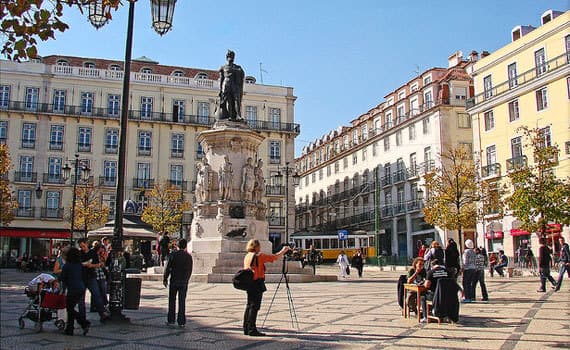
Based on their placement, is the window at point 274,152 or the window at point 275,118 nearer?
the window at point 274,152

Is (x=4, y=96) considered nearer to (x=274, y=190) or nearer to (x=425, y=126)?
(x=274, y=190)

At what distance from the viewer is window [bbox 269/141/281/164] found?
5553 cm

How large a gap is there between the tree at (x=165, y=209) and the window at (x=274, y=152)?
37.6ft

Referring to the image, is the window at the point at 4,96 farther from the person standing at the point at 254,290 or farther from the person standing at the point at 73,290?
the person standing at the point at 254,290

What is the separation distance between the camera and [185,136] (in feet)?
177

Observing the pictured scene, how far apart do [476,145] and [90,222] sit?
29.4m

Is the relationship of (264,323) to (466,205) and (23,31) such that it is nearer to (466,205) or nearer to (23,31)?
(23,31)

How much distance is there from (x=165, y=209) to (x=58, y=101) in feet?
49.9

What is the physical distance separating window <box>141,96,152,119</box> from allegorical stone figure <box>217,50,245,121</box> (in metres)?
32.2

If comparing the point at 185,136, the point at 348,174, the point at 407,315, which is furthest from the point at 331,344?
the point at 348,174

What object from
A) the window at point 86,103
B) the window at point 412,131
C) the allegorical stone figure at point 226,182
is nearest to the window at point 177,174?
the window at point 86,103

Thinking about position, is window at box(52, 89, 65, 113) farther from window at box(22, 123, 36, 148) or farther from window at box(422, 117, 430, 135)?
window at box(422, 117, 430, 135)

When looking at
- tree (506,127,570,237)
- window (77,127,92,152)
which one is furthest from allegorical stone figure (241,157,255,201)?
window (77,127,92,152)

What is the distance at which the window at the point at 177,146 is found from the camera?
175 feet
